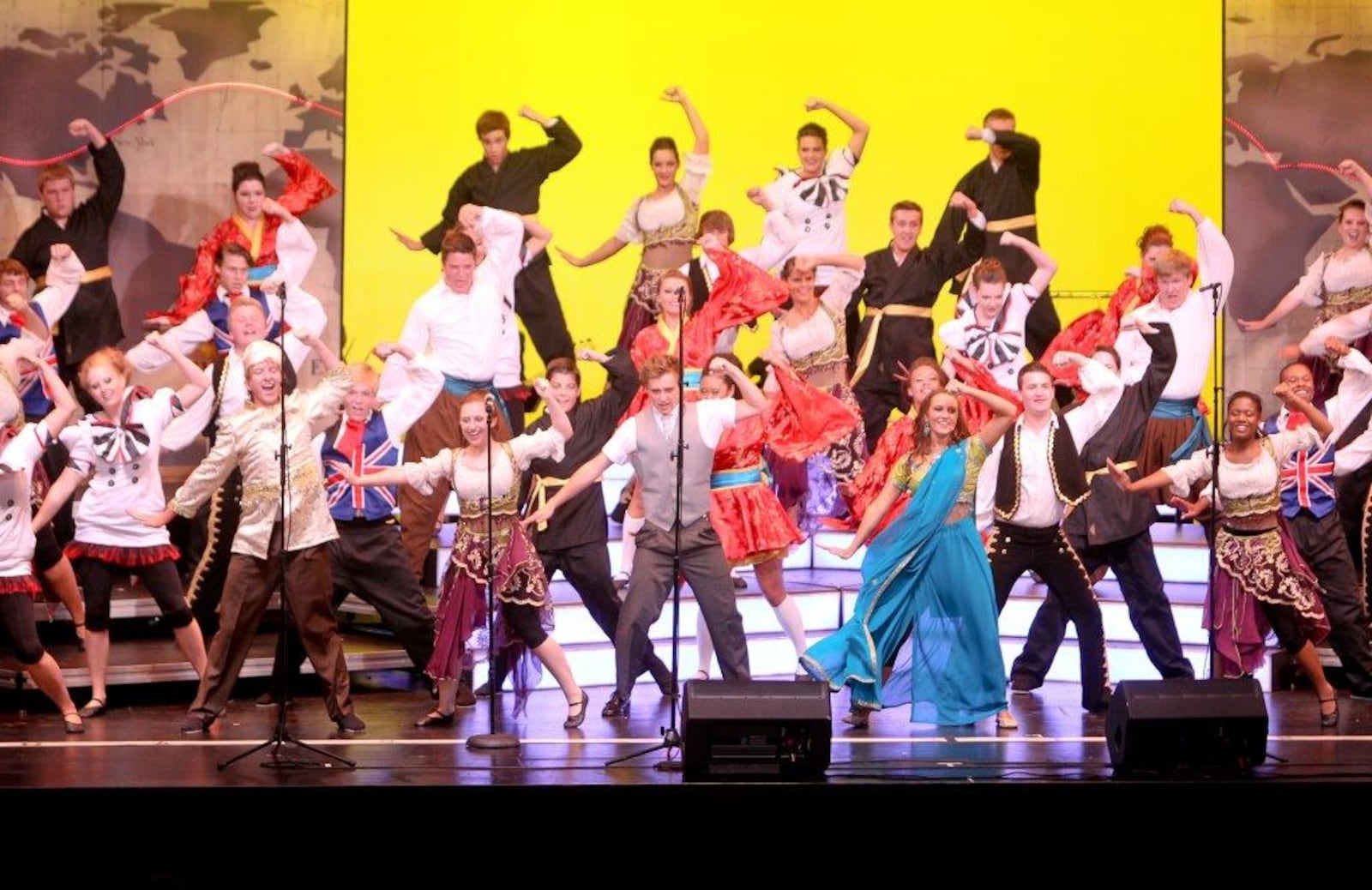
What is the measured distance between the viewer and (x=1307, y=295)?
963 centimetres

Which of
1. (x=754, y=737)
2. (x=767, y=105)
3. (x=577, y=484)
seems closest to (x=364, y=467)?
(x=577, y=484)

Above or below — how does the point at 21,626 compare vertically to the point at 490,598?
below

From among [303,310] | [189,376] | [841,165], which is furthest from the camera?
[841,165]

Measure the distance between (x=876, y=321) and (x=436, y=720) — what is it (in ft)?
12.1

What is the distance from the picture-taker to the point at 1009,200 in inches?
408

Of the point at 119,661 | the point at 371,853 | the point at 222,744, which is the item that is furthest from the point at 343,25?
the point at 371,853

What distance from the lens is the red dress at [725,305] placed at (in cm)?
810

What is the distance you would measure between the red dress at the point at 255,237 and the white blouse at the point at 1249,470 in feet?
15.3

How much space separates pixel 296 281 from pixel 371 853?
4.34 meters

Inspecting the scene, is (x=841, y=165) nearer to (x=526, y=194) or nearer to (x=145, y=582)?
(x=526, y=194)

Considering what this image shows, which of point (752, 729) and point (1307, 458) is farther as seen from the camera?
point (1307, 458)

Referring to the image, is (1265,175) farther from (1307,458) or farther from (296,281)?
(296,281)

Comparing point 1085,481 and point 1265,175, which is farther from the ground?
point 1265,175

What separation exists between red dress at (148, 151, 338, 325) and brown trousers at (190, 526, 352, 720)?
8.75 ft
